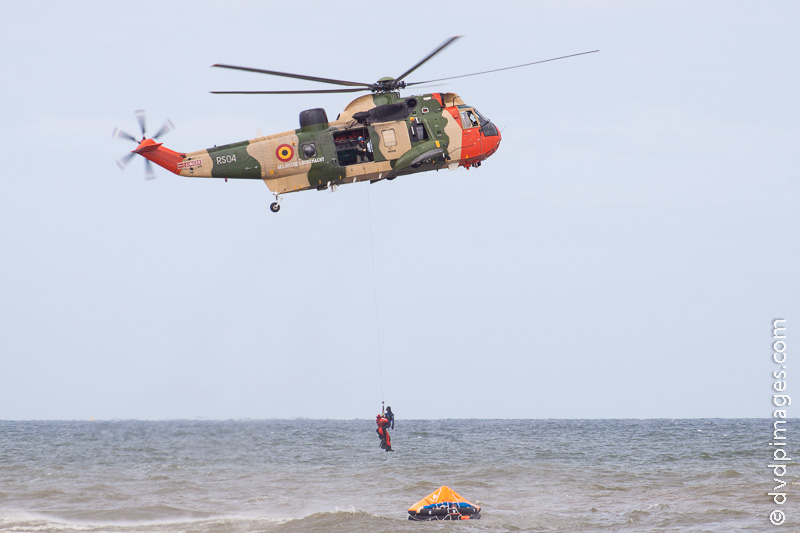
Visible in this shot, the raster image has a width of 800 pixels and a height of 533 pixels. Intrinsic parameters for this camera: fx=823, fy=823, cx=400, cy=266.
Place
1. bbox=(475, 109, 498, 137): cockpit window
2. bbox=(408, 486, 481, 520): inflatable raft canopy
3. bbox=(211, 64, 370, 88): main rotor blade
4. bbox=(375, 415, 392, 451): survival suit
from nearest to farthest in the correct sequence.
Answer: bbox=(211, 64, 370, 88): main rotor blade < bbox=(408, 486, 481, 520): inflatable raft canopy < bbox=(375, 415, 392, 451): survival suit < bbox=(475, 109, 498, 137): cockpit window

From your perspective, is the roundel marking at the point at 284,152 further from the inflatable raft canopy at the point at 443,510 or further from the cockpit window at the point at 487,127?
the inflatable raft canopy at the point at 443,510

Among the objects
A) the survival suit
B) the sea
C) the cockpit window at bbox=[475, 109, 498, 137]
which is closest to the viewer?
the sea

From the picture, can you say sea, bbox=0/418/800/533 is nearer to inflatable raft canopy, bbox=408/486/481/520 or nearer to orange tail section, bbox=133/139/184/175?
inflatable raft canopy, bbox=408/486/481/520

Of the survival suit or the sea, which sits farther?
the survival suit

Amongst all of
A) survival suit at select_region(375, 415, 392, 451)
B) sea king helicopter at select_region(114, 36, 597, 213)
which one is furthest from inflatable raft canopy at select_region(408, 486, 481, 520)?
sea king helicopter at select_region(114, 36, 597, 213)

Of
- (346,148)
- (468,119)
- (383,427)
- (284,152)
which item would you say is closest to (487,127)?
(468,119)

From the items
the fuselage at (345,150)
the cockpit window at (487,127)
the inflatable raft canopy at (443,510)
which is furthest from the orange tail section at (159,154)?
the inflatable raft canopy at (443,510)

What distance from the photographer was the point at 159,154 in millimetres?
20047

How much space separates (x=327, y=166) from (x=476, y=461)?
815 inches

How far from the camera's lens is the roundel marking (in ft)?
67.1

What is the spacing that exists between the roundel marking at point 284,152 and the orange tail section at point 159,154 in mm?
2356

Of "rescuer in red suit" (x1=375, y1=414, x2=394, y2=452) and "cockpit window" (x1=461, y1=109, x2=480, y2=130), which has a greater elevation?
"cockpit window" (x1=461, y1=109, x2=480, y2=130)

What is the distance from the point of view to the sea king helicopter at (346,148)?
2033cm

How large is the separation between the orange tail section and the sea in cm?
933
